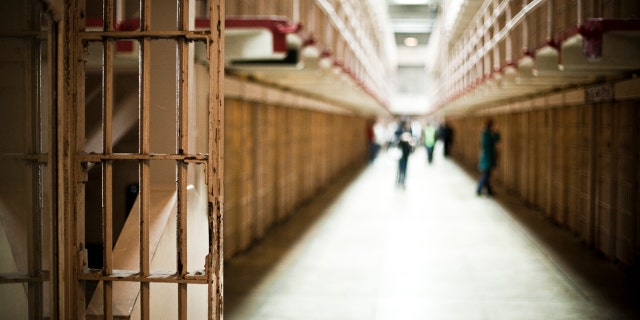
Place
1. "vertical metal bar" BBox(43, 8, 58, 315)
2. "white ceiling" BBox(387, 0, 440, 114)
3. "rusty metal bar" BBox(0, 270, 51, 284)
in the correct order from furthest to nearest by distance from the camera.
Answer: "white ceiling" BBox(387, 0, 440, 114) < "vertical metal bar" BBox(43, 8, 58, 315) < "rusty metal bar" BBox(0, 270, 51, 284)

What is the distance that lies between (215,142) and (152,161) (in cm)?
110

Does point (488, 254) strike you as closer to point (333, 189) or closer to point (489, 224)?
point (489, 224)

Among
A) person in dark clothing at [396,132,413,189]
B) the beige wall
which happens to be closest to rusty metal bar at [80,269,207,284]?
the beige wall

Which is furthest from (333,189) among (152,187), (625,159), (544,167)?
(152,187)

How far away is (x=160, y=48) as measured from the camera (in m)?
3.74

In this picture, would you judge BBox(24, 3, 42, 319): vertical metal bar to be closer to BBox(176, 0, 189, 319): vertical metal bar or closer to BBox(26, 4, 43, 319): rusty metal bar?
BBox(26, 4, 43, 319): rusty metal bar

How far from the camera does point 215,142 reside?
2795mm

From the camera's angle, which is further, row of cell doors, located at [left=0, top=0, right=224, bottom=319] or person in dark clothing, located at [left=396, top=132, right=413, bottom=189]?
person in dark clothing, located at [left=396, top=132, right=413, bottom=189]

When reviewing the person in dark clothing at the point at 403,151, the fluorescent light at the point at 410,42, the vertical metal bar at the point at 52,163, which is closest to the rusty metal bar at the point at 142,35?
the vertical metal bar at the point at 52,163

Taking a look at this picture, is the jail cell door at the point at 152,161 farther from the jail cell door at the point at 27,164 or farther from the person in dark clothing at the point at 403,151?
the person in dark clothing at the point at 403,151

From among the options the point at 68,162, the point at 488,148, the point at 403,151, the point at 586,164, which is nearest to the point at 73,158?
the point at 68,162

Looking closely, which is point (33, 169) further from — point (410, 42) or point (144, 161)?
point (410, 42)

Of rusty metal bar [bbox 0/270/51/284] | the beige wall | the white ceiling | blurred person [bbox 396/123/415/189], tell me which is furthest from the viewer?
the white ceiling

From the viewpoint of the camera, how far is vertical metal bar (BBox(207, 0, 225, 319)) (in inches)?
110
